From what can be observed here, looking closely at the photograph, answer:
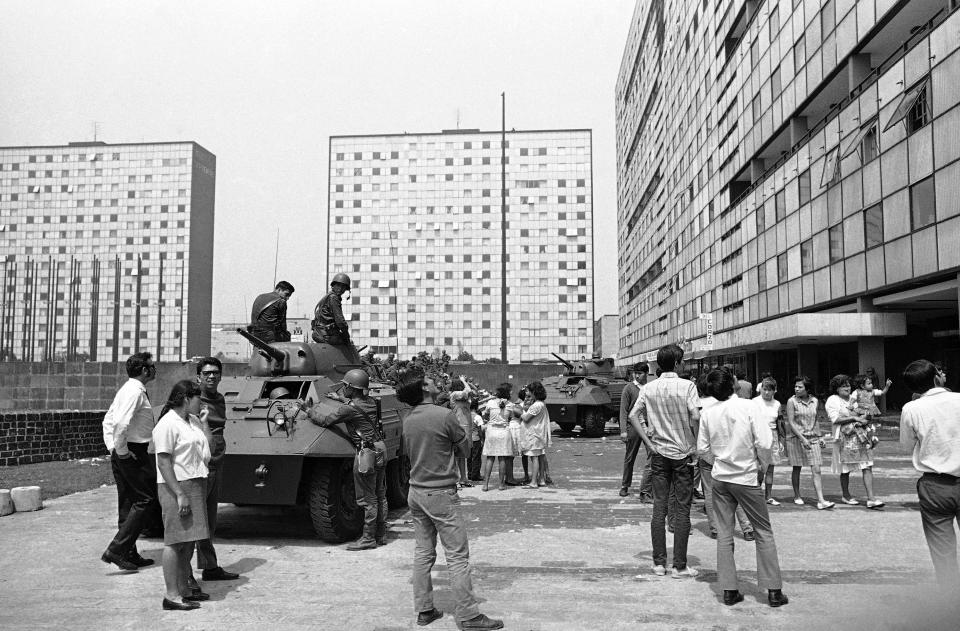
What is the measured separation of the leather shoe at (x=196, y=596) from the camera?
6.17 metres

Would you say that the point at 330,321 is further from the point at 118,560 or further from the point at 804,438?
the point at 804,438

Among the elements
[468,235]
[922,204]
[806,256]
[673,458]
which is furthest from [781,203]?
[468,235]

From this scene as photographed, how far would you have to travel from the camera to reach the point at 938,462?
5.23 meters

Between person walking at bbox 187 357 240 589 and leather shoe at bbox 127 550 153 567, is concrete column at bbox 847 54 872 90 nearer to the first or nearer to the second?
Answer: person walking at bbox 187 357 240 589

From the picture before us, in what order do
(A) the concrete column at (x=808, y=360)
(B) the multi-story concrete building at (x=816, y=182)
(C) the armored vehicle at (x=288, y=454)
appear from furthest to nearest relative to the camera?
(A) the concrete column at (x=808, y=360)
(B) the multi-story concrete building at (x=816, y=182)
(C) the armored vehicle at (x=288, y=454)

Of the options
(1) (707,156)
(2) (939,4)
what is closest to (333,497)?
(2) (939,4)

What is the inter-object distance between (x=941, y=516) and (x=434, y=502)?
3341mm

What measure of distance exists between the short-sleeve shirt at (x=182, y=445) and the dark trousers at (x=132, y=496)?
118cm

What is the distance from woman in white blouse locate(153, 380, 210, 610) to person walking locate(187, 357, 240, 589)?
278mm

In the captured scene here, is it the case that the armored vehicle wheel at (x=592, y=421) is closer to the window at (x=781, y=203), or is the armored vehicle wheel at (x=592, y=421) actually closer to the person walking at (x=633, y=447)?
the person walking at (x=633, y=447)

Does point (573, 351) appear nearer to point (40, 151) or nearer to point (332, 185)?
point (332, 185)

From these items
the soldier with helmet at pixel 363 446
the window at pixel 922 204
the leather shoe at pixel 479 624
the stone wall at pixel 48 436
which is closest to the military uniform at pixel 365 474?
the soldier with helmet at pixel 363 446

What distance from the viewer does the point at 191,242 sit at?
97250mm

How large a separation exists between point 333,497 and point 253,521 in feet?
6.73
